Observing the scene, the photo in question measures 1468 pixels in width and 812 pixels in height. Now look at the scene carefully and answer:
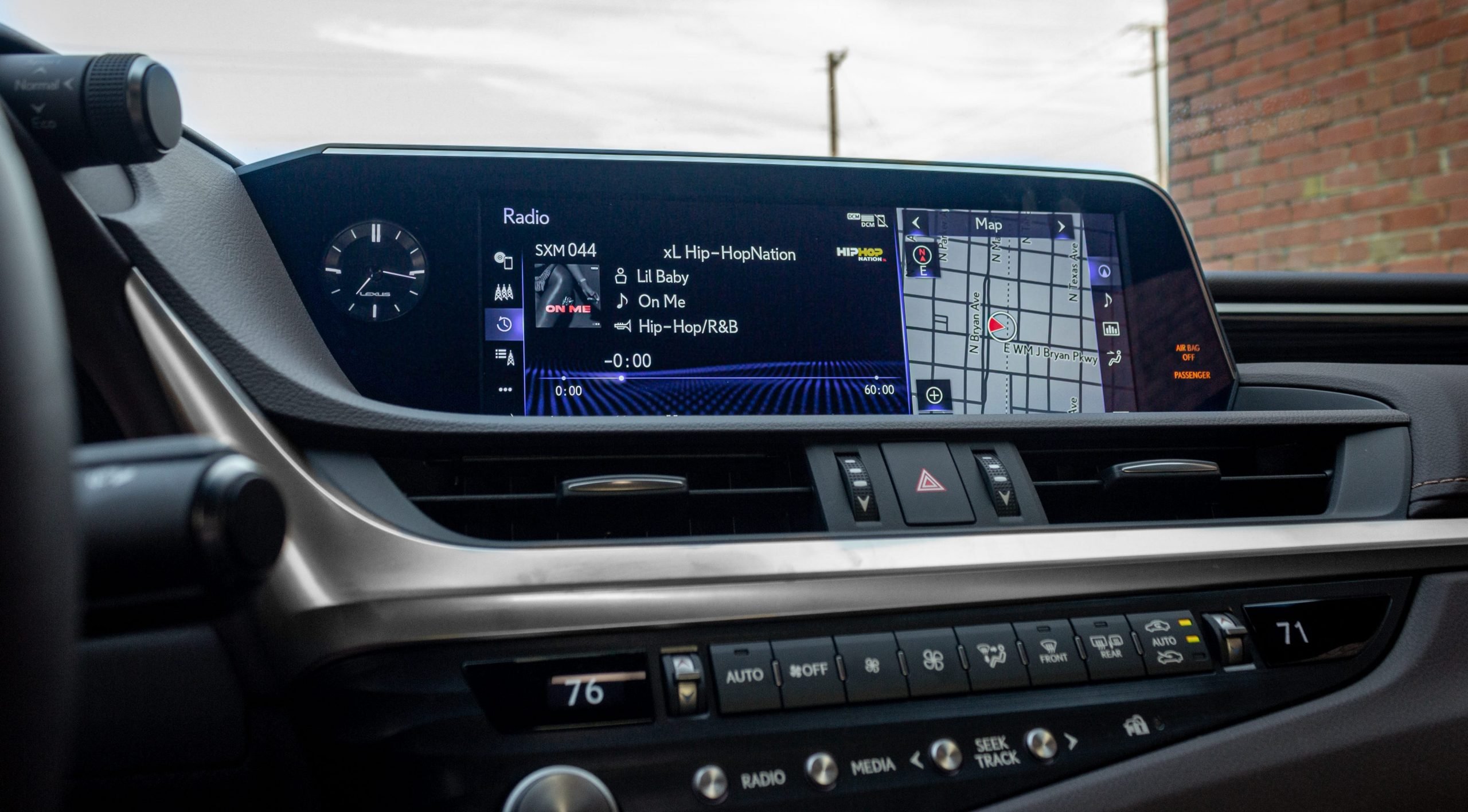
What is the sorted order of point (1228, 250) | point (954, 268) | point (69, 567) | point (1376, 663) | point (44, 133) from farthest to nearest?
point (1228, 250), point (954, 268), point (1376, 663), point (44, 133), point (69, 567)

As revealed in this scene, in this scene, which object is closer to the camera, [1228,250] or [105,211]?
[105,211]

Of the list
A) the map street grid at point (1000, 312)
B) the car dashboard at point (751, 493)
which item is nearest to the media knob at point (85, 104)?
the car dashboard at point (751, 493)

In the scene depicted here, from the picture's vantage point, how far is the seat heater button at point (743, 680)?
118 cm

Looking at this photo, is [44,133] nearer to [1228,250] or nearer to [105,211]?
[105,211]

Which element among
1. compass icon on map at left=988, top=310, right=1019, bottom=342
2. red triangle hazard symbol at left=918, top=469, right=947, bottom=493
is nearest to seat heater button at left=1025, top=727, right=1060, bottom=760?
red triangle hazard symbol at left=918, top=469, right=947, bottom=493

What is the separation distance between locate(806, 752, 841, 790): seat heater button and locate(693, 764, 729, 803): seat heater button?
0.09 meters

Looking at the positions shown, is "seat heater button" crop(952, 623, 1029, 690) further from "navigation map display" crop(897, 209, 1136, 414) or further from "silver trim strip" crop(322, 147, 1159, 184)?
"silver trim strip" crop(322, 147, 1159, 184)

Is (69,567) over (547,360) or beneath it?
beneath

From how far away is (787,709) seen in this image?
1194 millimetres

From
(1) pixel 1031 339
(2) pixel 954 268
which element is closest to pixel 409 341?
(2) pixel 954 268

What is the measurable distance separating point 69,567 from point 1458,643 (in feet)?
5.10

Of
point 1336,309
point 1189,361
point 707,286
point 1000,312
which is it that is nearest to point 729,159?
point 707,286

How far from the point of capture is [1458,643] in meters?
1.47

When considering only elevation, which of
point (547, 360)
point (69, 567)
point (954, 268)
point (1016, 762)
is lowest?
point (1016, 762)
